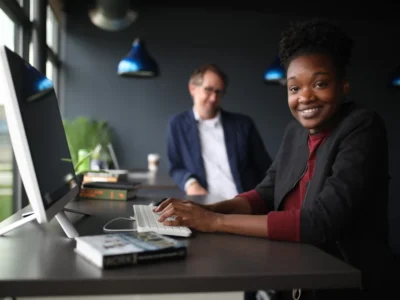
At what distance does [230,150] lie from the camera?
3.28 metres

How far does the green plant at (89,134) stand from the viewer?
4891mm

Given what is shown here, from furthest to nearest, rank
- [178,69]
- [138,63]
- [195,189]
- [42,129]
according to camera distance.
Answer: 1. [178,69]
2. [138,63]
3. [195,189]
4. [42,129]

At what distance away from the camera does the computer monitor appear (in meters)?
1.00

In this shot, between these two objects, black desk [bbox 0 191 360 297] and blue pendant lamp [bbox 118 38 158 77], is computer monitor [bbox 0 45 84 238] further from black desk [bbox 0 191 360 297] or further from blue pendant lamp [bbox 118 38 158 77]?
blue pendant lamp [bbox 118 38 158 77]

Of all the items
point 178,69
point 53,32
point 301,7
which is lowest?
point 178,69

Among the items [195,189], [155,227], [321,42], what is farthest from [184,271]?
[195,189]

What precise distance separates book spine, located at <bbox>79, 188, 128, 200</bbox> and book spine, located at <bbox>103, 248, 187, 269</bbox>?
3.65 feet

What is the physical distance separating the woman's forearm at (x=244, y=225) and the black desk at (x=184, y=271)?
6 centimetres

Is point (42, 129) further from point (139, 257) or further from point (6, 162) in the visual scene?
point (6, 162)

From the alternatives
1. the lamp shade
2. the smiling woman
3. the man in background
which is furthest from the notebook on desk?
the lamp shade

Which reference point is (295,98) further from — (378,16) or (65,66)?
(378,16)

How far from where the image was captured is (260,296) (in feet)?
9.51

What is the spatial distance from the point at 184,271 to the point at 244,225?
1.29 feet

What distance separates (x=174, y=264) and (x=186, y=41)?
208 inches
